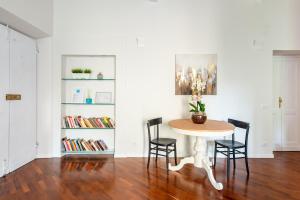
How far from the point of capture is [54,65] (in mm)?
4027

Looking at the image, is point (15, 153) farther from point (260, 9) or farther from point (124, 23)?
point (260, 9)

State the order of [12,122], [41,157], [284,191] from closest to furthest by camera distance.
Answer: [284,191] < [12,122] < [41,157]

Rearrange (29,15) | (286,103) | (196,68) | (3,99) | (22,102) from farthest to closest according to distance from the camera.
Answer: (286,103) < (196,68) < (22,102) < (29,15) < (3,99)

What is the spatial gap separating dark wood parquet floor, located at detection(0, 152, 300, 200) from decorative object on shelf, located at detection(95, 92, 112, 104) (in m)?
1.23

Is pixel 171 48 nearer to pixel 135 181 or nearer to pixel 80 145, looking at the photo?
pixel 135 181

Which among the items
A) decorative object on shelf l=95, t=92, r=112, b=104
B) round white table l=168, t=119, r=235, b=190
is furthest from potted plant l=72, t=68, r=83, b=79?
round white table l=168, t=119, r=235, b=190

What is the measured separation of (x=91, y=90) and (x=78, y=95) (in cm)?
29

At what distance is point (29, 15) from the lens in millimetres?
3264

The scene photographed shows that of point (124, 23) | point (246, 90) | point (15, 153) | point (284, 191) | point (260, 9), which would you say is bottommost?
point (284, 191)

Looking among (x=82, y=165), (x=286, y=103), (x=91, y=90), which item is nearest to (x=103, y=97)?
(x=91, y=90)

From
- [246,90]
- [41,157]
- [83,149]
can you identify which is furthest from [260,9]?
[41,157]

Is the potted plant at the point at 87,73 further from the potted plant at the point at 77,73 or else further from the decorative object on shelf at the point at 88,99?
the decorative object on shelf at the point at 88,99

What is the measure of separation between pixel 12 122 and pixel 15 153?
1.79 feet

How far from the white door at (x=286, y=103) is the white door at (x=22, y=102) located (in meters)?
5.14
